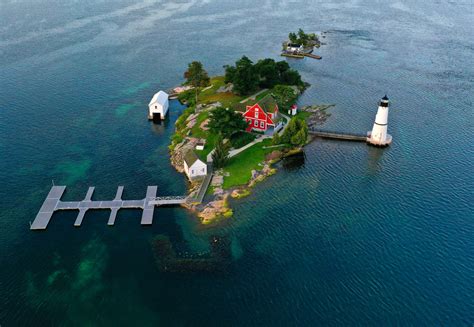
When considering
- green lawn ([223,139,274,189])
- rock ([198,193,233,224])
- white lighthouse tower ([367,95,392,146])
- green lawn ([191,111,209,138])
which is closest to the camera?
rock ([198,193,233,224])

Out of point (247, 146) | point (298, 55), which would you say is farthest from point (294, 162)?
point (298, 55)

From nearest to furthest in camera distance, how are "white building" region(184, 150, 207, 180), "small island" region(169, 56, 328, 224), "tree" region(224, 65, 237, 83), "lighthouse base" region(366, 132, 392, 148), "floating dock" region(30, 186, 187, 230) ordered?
1. "floating dock" region(30, 186, 187, 230)
2. "white building" region(184, 150, 207, 180)
3. "small island" region(169, 56, 328, 224)
4. "lighthouse base" region(366, 132, 392, 148)
5. "tree" region(224, 65, 237, 83)

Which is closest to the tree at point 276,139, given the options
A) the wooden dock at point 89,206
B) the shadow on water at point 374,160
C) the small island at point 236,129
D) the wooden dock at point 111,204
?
the small island at point 236,129

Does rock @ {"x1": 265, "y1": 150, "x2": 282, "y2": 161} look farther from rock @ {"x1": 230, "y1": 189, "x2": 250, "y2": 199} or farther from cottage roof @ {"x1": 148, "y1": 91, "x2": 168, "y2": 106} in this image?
cottage roof @ {"x1": 148, "y1": 91, "x2": 168, "y2": 106}

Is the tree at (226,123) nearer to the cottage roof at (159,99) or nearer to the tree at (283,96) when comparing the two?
the tree at (283,96)

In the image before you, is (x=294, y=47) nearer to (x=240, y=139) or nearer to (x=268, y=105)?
(x=268, y=105)

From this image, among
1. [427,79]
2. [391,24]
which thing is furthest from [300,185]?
[391,24]

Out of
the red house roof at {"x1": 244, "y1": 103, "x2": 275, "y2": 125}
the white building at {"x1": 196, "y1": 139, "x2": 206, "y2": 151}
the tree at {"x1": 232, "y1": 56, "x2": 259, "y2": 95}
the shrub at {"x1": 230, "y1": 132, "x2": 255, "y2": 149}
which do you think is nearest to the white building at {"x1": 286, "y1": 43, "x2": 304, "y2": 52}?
the tree at {"x1": 232, "y1": 56, "x2": 259, "y2": 95}
